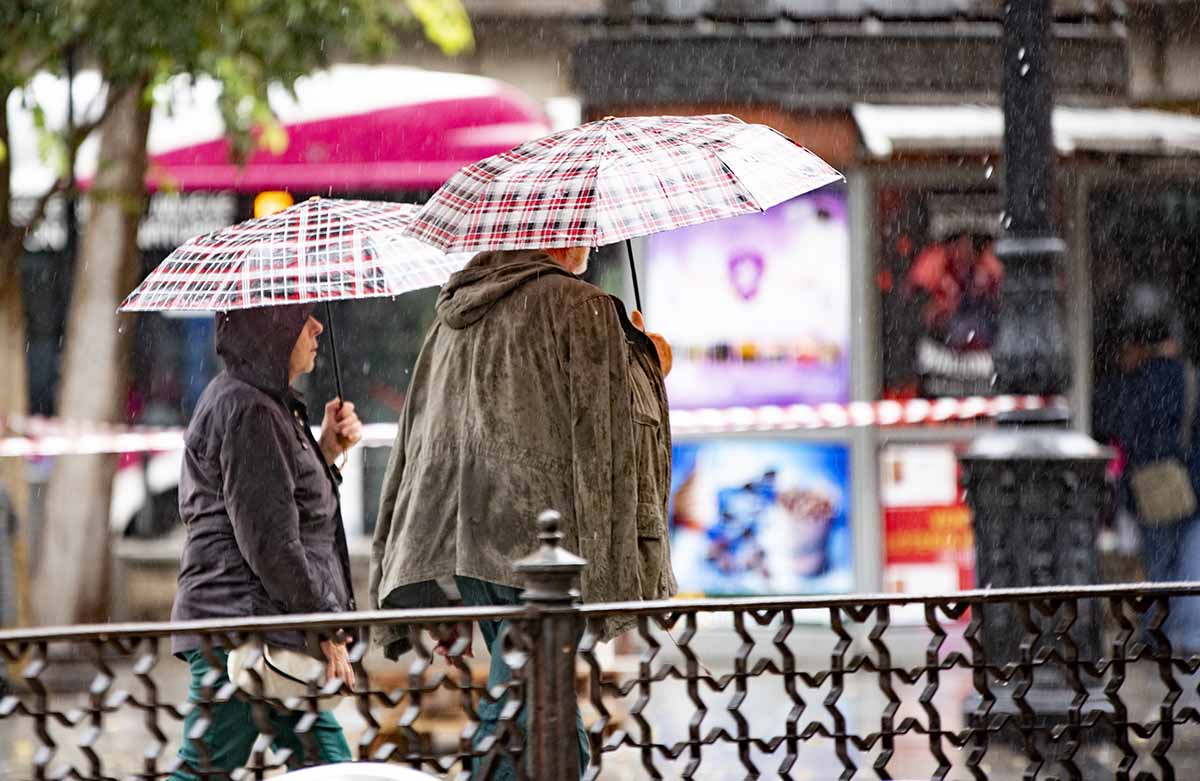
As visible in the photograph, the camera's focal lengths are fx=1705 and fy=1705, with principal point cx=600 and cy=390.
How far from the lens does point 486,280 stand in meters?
5.01

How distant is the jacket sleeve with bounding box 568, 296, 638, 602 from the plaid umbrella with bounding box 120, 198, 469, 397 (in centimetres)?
78

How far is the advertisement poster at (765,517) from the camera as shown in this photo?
429 inches

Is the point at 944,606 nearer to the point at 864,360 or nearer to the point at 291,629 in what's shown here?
the point at 291,629

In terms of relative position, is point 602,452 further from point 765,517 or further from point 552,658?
point 765,517

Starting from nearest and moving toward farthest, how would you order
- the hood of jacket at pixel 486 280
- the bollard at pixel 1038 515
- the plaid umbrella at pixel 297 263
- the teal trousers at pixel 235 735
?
the teal trousers at pixel 235 735 < the hood of jacket at pixel 486 280 < the plaid umbrella at pixel 297 263 < the bollard at pixel 1038 515

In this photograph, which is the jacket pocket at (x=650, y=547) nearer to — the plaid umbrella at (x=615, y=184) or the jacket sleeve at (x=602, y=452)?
the jacket sleeve at (x=602, y=452)

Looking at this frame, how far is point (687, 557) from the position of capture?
35.7 feet

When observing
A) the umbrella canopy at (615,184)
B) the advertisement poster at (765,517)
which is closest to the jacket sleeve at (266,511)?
the umbrella canopy at (615,184)

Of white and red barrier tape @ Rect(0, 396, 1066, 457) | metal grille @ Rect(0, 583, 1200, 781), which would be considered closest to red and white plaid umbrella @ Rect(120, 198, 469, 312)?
metal grille @ Rect(0, 583, 1200, 781)

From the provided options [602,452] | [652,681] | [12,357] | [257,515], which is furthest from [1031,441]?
[12,357]

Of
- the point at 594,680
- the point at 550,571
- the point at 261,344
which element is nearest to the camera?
the point at 550,571

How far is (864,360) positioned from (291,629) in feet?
24.3

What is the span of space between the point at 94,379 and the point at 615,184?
239 inches

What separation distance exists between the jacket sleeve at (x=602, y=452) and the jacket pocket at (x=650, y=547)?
78 millimetres
